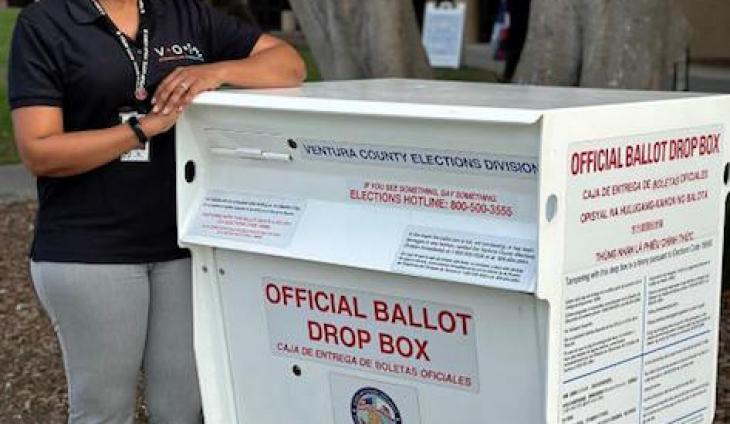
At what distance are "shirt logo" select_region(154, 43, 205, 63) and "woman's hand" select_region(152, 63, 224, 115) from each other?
16 centimetres

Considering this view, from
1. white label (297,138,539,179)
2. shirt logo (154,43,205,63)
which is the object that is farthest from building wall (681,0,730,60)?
white label (297,138,539,179)

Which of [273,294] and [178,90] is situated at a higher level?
[178,90]

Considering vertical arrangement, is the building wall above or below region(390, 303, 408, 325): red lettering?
below

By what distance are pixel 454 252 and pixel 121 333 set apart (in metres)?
1.03

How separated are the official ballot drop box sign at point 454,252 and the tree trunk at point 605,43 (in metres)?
1.99

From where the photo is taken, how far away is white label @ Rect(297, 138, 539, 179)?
2836mm

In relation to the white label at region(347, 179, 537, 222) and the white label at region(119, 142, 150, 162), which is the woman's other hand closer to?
the white label at region(119, 142, 150, 162)

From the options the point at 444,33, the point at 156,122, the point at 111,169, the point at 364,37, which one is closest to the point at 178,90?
the point at 156,122

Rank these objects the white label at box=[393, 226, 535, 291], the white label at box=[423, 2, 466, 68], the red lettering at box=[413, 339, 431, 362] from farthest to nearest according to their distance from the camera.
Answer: the white label at box=[423, 2, 466, 68] < the red lettering at box=[413, 339, 431, 362] < the white label at box=[393, 226, 535, 291]

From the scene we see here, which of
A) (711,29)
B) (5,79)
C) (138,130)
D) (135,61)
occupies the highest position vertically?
(135,61)

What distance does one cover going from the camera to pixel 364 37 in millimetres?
6094

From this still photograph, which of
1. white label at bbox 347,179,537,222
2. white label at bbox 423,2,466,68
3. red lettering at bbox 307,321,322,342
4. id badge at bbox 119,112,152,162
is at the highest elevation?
id badge at bbox 119,112,152,162

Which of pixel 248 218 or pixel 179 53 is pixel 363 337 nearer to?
A: pixel 248 218

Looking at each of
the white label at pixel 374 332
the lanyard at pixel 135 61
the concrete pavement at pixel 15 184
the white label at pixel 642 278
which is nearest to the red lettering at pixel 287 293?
the white label at pixel 374 332
